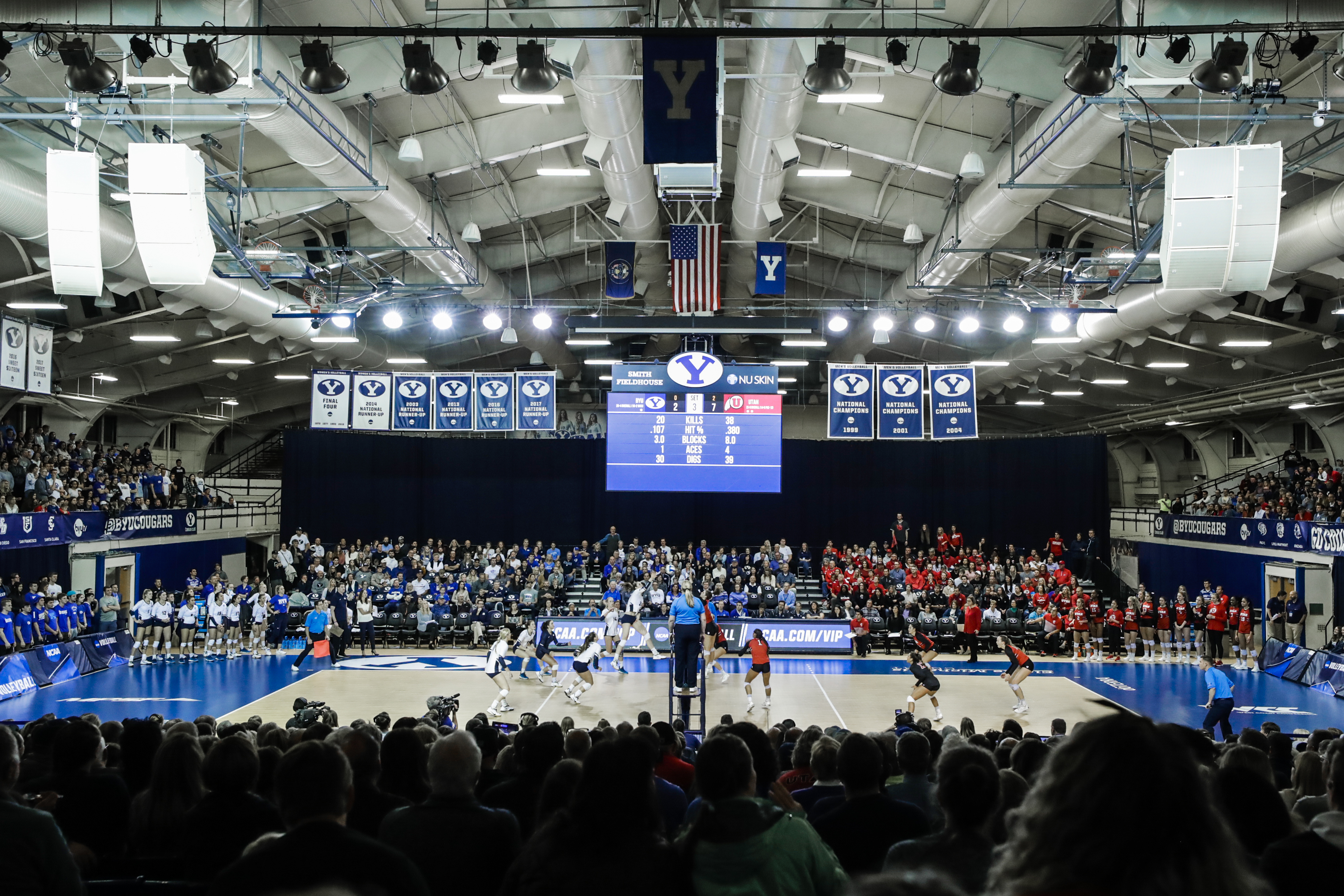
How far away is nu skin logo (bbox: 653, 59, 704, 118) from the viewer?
9062mm

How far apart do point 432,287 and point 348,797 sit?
57.2ft

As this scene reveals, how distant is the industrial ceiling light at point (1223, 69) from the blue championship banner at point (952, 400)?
12631 millimetres

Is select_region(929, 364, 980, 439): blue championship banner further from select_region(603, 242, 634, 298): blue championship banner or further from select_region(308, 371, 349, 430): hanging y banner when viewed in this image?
select_region(308, 371, 349, 430): hanging y banner

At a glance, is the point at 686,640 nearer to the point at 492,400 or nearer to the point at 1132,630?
the point at 492,400

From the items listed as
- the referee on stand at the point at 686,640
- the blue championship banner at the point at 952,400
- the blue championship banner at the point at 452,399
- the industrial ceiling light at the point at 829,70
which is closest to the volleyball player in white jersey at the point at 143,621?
the blue championship banner at the point at 452,399

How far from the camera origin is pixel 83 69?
9.78 meters

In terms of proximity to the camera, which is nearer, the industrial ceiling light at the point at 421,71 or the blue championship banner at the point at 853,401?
the industrial ceiling light at the point at 421,71

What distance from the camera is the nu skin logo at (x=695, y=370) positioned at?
2244 centimetres

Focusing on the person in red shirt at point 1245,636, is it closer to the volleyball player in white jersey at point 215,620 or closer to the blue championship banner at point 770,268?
the blue championship banner at point 770,268

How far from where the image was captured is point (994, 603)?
24.8 m

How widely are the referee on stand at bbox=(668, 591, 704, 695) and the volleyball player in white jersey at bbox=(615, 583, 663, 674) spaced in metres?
5.23

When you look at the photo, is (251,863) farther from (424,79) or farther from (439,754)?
(424,79)

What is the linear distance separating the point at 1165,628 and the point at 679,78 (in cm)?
2038

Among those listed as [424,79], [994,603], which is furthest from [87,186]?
[994,603]
